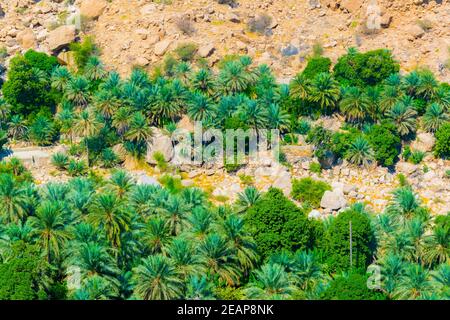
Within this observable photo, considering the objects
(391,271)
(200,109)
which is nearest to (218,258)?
(391,271)

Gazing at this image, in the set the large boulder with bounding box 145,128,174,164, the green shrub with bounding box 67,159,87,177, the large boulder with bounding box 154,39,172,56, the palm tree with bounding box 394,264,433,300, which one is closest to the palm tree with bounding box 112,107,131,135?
the large boulder with bounding box 145,128,174,164

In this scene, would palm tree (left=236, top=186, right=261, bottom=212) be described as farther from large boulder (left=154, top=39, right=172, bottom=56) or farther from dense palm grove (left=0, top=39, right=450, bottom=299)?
large boulder (left=154, top=39, right=172, bottom=56)

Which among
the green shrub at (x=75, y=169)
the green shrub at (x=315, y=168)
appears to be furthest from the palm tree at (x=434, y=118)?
the green shrub at (x=75, y=169)

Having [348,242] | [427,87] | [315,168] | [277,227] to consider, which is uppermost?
[277,227]

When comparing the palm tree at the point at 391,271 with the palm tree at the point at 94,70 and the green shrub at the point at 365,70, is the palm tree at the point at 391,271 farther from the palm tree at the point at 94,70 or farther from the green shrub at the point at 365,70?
the palm tree at the point at 94,70

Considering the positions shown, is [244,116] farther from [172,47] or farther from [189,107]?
[172,47]

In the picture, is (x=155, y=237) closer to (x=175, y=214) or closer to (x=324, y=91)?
(x=175, y=214)
